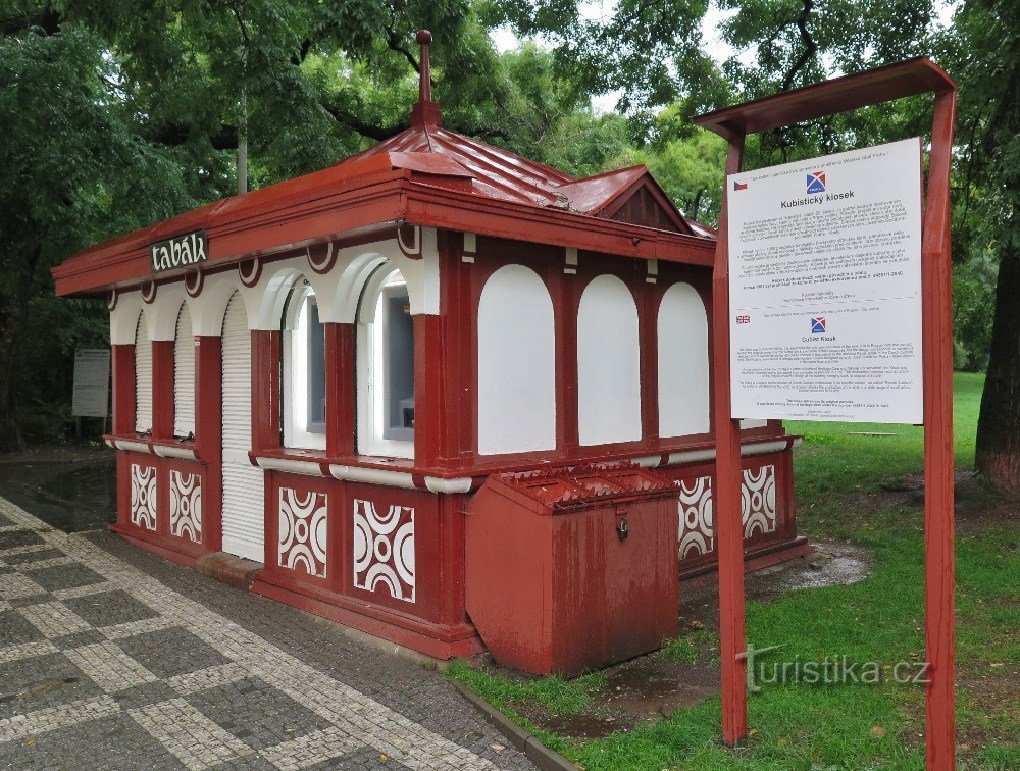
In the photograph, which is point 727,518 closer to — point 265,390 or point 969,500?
point 265,390

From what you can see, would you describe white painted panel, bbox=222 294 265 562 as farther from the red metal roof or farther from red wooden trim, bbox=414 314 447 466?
red wooden trim, bbox=414 314 447 466

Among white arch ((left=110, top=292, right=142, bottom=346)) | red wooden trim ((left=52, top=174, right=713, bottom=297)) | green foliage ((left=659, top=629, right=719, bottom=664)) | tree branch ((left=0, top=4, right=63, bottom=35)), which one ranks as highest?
tree branch ((left=0, top=4, right=63, bottom=35))

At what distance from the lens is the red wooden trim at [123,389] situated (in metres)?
10.2

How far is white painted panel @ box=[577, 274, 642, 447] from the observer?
6.82 meters

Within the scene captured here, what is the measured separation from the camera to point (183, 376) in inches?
363

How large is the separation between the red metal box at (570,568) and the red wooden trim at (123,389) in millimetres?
6205

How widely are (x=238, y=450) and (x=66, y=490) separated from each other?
7.40 metres

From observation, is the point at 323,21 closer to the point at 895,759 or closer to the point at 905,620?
the point at 905,620

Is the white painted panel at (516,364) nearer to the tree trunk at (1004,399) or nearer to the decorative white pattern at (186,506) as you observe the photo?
the decorative white pattern at (186,506)

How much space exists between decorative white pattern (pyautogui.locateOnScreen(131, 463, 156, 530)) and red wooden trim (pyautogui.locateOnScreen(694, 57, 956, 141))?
7566 millimetres

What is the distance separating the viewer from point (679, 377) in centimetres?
774

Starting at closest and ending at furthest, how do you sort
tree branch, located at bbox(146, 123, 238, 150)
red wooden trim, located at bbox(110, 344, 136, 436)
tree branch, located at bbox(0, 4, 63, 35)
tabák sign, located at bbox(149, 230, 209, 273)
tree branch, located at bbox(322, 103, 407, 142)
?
tabák sign, located at bbox(149, 230, 209, 273) < red wooden trim, located at bbox(110, 344, 136, 436) < tree branch, located at bbox(0, 4, 63, 35) < tree branch, located at bbox(146, 123, 238, 150) < tree branch, located at bbox(322, 103, 407, 142)

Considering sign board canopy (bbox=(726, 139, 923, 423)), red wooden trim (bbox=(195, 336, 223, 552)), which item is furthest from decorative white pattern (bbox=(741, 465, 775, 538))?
red wooden trim (bbox=(195, 336, 223, 552))

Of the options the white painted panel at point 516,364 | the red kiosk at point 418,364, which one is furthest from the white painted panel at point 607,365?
the white painted panel at point 516,364
